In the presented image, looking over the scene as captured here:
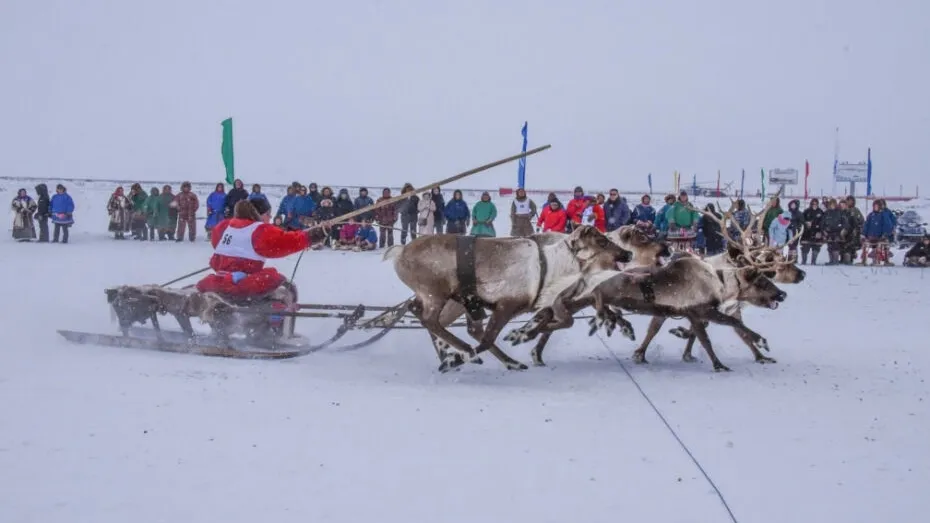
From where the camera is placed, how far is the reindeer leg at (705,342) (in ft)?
21.2

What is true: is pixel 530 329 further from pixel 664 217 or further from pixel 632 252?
pixel 664 217

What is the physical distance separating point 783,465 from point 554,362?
2.95 meters

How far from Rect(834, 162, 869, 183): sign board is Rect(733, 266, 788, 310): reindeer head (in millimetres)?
36007

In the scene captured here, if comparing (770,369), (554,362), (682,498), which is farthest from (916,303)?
(682,498)

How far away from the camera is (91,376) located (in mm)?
5301

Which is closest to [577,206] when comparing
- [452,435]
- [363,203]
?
[363,203]

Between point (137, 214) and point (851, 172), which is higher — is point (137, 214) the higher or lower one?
the lower one

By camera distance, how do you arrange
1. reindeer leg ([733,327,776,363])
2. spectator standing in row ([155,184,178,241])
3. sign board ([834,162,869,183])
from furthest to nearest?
sign board ([834,162,869,183]) < spectator standing in row ([155,184,178,241]) < reindeer leg ([733,327,776,363])

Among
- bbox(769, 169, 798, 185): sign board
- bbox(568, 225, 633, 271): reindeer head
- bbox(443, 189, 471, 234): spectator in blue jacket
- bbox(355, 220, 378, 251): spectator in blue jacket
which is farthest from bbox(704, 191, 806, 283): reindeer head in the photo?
bbox(769, 169, 798, 185): sign board

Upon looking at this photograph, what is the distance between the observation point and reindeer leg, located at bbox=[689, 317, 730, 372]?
255 inches

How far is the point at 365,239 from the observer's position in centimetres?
1755

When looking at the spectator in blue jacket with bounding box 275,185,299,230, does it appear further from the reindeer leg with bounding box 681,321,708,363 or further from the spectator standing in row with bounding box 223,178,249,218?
the reindeer leg with bounding box 681,321,708,363

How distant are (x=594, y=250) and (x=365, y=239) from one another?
11691 mm

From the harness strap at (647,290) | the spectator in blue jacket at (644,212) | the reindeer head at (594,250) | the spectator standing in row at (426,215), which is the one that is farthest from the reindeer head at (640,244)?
the spectator standing in row at (426,215)
